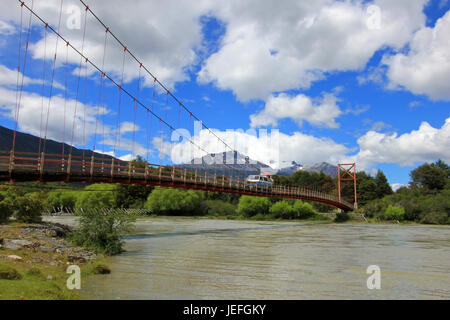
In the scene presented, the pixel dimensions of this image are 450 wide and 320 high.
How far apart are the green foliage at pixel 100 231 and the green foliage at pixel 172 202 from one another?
176 feet

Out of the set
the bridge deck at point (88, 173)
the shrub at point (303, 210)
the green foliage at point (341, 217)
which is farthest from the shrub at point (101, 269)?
the shrub at point (303, 210)

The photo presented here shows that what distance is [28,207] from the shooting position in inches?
803


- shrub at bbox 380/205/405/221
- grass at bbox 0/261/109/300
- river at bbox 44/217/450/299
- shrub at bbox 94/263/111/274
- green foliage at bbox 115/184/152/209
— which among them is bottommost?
river at bbox 44/217/450/299

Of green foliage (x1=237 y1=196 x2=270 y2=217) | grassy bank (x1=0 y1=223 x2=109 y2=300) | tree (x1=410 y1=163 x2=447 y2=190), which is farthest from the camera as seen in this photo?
tree (x1=410 y1=163 x2=447 y2=190)

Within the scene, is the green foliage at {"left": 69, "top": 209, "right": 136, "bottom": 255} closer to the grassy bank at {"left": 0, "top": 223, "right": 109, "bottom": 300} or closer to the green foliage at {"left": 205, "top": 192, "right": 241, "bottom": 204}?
the grassy bank at {"left": 0, "top": 223, "right": 109, "bottom": 300}

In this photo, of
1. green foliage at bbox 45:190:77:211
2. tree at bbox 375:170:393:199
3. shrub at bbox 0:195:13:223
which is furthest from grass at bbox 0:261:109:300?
tree at bbox 375:170:393:199

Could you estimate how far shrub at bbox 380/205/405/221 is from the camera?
61781 millimetres

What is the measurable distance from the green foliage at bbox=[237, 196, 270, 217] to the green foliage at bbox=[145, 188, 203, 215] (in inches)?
375

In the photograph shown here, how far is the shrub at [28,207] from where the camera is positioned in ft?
65.7

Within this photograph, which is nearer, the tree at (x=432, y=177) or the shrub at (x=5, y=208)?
the shrub at (x=5, y=208)

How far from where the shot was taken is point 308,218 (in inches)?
2734

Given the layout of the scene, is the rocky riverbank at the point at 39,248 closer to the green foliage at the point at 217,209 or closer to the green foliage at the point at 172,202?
the green foliage at the point at 172,202
